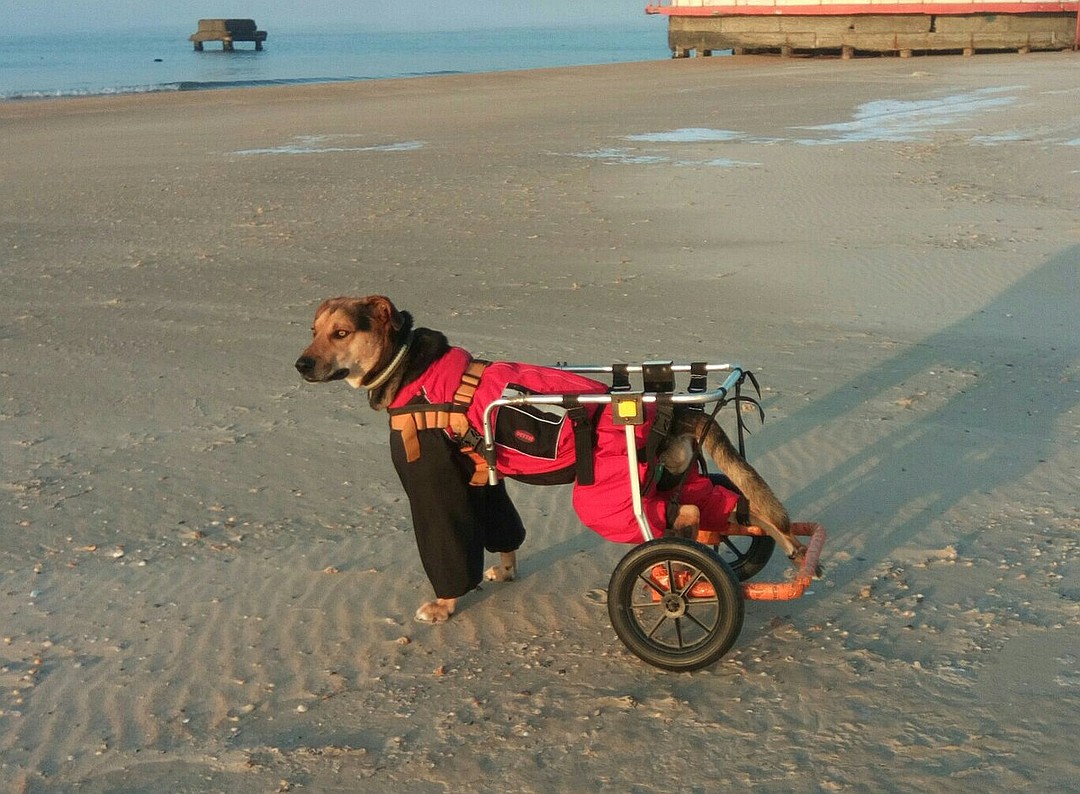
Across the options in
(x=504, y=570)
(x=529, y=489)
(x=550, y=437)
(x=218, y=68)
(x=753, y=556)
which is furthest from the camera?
(x=218, y=68)

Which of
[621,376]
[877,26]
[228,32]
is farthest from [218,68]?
[621,376]

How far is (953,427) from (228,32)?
245ft

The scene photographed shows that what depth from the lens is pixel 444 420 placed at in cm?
474

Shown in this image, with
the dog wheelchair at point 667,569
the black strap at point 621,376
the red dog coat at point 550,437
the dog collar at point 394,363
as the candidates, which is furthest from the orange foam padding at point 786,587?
the dog collar at point 394,363

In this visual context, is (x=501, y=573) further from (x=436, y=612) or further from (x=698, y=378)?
(x=698, y=378)

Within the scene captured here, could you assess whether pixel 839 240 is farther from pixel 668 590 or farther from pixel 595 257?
pixel 668 590

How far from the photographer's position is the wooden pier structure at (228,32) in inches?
2931

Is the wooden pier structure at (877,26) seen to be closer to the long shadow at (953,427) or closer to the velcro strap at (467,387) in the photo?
the long shadow at (953,427)

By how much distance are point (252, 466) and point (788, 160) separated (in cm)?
1239

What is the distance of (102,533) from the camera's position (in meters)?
6.07

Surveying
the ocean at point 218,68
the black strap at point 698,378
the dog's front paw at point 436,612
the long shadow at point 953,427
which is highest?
the ocean at point 218,68

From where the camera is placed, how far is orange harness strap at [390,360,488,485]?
4.73 m

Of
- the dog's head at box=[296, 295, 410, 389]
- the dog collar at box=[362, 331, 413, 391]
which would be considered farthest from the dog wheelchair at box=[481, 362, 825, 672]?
the dog's head at box=[296, 295, 410, 389]

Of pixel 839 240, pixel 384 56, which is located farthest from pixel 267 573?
pixel 384 56
